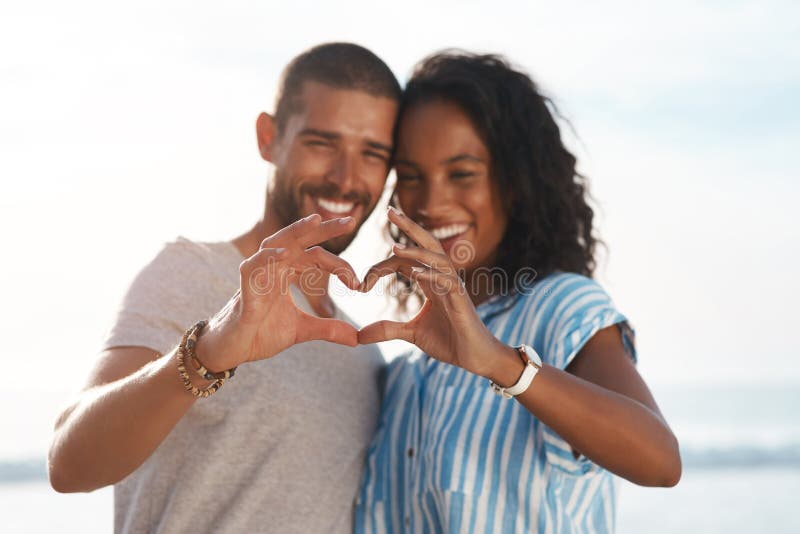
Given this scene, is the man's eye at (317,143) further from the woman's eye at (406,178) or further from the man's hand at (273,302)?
the man's hand at (273,302)

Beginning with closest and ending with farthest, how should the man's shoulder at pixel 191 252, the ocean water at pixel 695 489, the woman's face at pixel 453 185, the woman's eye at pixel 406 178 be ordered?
the man's shoulder at pixel 191 252
the woman's face at pixel 453 185
the woman's eye at pixel 406 178
the ocean water at pixel 695 489

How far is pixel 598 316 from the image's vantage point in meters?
2.51

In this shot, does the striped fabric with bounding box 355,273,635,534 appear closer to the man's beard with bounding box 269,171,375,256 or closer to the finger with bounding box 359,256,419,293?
the finger with bounding box 359,256,419,293

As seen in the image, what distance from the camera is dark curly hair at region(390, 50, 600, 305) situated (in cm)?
312

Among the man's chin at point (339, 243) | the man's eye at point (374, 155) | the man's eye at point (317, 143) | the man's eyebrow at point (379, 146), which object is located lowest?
the man's chin at point (339, 243)

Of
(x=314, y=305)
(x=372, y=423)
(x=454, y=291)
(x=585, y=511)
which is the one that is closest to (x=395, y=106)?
(x=314, y=305)

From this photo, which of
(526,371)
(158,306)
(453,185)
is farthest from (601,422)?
(158,306)

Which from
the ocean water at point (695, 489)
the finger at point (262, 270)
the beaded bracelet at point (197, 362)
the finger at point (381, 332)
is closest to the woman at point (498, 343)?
the finger at point (381, 332)

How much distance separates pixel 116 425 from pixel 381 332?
78cm

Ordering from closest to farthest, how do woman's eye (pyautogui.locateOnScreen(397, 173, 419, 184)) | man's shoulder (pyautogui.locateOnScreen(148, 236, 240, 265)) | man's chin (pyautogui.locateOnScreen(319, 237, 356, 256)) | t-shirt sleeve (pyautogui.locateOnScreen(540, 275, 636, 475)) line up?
1. t-shirt sleeve (pyautogui.locateOnScreen(540, 275, 636, 475))
2. man's shoulder (pyautogui.locateOnScreen(148, 236, 240, 265))
3. woman's eye (pyautogui.locateOnScreen(397, 173, 419, 184))
4. man's chin (pyautogui.locateOnScreen(319, 237, 356, 256))

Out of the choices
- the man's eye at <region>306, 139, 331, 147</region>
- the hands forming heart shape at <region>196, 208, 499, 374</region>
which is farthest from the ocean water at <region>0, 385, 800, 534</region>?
the hands forming heart shape at <region>196, 208, 499, 374</region>

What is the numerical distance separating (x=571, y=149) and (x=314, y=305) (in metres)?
1.28

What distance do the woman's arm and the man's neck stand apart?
136 cm

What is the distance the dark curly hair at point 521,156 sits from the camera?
3123 mm
